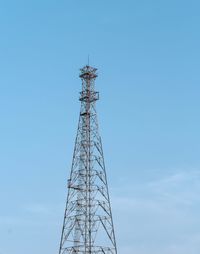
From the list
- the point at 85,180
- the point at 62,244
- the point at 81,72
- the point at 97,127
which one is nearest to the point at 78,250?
the point at 62,244

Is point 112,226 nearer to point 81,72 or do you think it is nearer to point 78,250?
point 78,250

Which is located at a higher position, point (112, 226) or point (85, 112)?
point (85, 112)

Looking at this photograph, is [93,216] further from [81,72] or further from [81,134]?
[81,72]

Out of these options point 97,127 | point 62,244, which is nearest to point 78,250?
point 62,244

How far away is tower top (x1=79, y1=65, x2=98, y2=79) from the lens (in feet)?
231

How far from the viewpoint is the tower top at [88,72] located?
70375 millimetres

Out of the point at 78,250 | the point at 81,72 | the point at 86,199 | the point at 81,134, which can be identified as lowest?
the point at 78,250

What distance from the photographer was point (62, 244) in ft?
223

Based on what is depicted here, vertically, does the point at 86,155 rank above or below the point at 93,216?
above

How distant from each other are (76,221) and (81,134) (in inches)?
308

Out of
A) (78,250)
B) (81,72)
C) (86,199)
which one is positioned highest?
(81,72)

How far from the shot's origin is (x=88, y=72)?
231 ft

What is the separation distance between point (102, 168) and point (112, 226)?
16.8ft

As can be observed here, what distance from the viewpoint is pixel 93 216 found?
67688 millimetres
